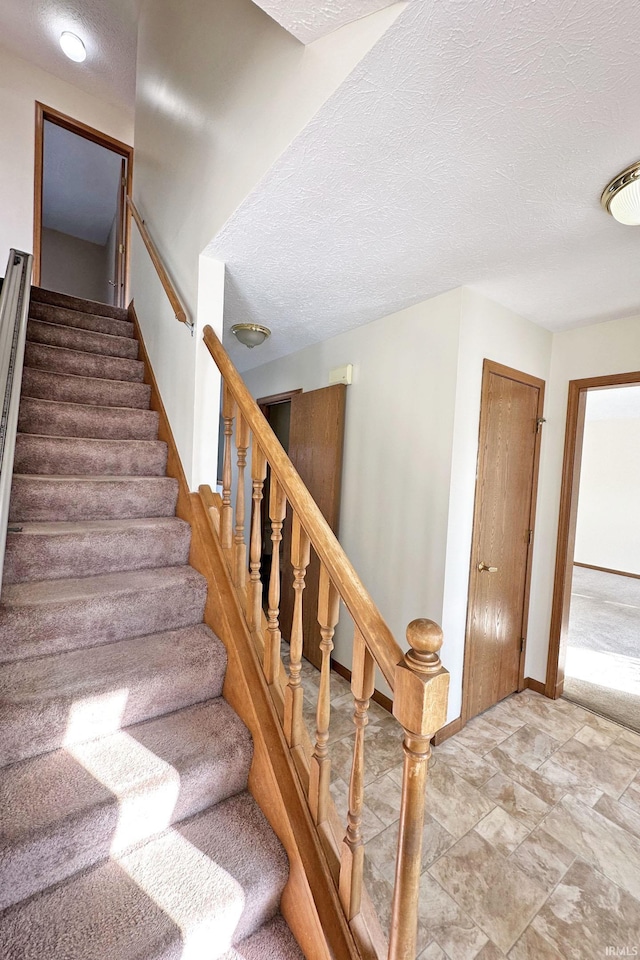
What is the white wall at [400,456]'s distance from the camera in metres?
2.11

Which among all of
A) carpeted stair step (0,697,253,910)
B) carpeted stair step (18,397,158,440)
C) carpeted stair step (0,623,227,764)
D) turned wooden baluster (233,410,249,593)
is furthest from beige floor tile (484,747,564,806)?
carpeted stair step (18,397,158,440)

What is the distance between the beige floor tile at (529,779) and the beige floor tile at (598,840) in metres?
0.04

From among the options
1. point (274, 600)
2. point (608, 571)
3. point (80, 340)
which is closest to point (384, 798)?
point (274, 600)

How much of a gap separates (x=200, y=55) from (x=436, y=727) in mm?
2698

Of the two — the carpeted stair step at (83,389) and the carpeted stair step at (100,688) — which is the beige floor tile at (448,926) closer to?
the carpeted stair step at (100,688)

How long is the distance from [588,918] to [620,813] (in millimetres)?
589

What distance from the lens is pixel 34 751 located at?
3.48 feet

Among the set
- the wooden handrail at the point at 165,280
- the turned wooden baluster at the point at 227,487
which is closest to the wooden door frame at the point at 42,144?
the wooden handrail at the point at 165,280

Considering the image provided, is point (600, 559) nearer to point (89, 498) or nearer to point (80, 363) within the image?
point (89, 498)

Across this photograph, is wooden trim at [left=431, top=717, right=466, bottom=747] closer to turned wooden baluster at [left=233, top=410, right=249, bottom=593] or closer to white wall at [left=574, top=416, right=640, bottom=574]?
turned wooden baluster at [left=233, top=410, right=249, bottom=593]

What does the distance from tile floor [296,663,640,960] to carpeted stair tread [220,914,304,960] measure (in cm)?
46

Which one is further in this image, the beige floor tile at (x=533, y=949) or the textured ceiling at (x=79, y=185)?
the textured ceiling at (x=79, y=185)

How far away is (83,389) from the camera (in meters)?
2.26

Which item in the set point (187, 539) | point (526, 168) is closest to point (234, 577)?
point (187, 539)
